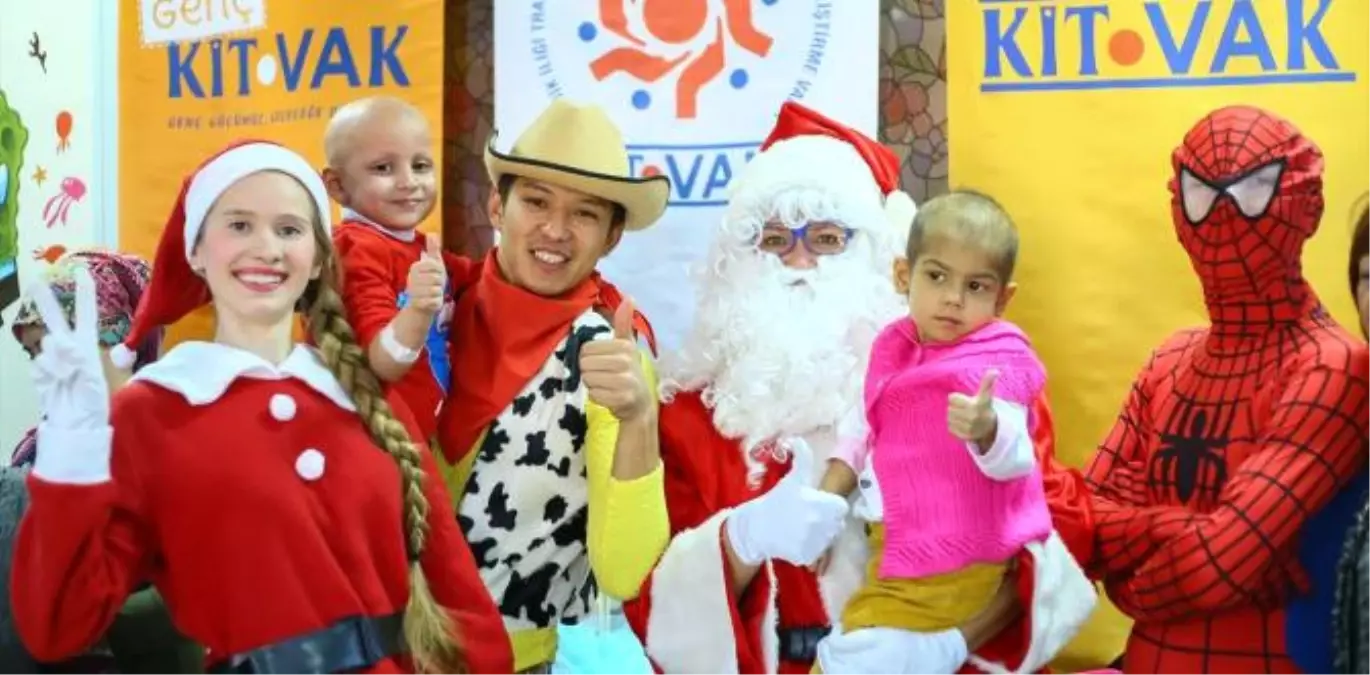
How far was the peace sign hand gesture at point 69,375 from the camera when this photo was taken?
1735 millimetres

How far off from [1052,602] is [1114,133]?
4.28 feet

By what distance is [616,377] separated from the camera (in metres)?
2.20

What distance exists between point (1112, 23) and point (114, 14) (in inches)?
113

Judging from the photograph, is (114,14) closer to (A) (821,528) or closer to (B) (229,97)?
(B) (229,97)

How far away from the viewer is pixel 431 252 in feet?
7.50

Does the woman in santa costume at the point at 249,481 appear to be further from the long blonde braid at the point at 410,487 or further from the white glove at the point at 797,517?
the white glove at the point at 797,517

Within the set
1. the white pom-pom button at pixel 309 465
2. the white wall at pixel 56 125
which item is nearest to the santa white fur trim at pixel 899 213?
the white pom-pom button at pixel 309 465

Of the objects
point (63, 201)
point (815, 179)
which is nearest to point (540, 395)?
point (815, 179)

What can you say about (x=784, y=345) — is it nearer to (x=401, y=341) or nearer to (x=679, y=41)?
(x=401, y=341)

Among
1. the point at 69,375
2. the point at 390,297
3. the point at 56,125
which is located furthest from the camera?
the point at 56,125

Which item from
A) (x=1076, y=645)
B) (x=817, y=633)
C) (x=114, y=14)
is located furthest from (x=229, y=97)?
(x=1076, y=645)

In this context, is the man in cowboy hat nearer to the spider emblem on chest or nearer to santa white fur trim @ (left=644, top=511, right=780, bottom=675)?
santa white fur trim @ (left=644, top=511, right=780, bottom=675)

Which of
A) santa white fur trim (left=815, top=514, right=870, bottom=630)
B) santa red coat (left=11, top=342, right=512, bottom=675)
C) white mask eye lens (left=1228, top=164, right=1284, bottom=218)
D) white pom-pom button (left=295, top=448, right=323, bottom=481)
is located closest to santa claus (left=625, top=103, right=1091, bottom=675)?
santa white fur trim (left=815, top=514, right=870, bottom=630)

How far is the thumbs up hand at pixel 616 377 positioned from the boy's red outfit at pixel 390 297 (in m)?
0.33
